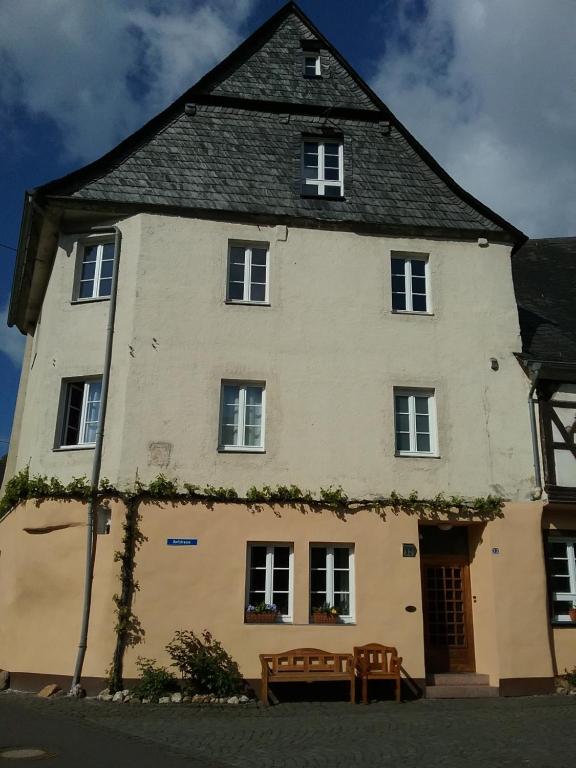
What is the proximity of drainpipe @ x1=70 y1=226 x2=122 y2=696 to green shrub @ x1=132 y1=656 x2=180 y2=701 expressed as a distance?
3.47ft

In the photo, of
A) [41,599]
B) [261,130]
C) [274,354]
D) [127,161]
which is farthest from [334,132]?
[41,599]

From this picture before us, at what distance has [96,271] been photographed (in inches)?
609

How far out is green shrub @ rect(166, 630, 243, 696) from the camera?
12430 millimetres

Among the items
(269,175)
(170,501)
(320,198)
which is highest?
(269,175)

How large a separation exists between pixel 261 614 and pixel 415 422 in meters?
4.90

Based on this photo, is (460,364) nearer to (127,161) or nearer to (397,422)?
(397,422)

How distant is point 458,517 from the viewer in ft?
46.9

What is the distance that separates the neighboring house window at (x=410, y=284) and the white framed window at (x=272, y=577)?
5.73m

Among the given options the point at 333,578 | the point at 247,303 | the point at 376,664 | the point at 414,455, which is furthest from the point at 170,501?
the point at 414,455

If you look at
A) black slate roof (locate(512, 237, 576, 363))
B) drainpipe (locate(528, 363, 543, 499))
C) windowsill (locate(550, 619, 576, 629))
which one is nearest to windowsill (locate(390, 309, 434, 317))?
black slate roof (locate(512, 237, 576, 363))

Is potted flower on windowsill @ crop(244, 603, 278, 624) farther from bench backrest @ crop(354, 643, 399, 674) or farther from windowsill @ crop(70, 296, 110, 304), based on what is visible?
windowsill @ crop(70, 296, 110, 304)

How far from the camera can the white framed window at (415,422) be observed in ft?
48.3

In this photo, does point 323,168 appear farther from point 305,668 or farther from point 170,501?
point 305,668

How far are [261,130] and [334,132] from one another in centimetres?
170
